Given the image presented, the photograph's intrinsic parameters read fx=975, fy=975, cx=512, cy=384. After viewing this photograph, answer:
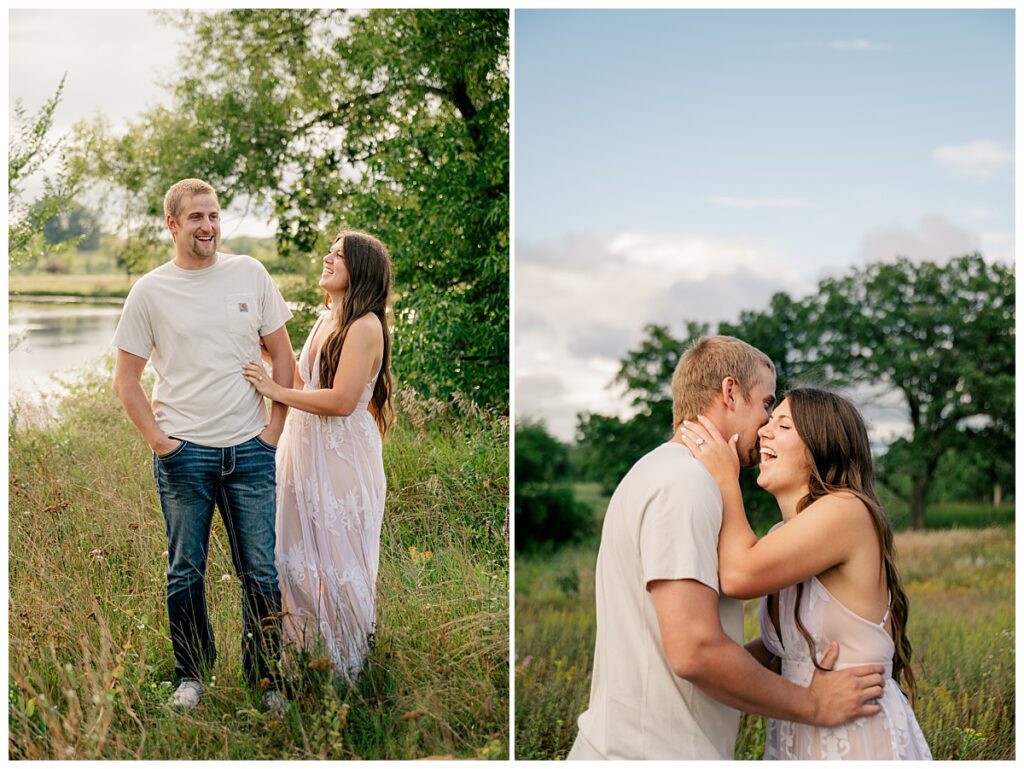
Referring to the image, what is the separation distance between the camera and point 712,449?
2.16m

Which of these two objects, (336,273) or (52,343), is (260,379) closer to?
(336,273)

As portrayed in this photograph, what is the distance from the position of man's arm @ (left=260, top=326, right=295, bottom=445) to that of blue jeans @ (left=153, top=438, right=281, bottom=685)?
7cm

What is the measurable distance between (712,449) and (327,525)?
4.56ft

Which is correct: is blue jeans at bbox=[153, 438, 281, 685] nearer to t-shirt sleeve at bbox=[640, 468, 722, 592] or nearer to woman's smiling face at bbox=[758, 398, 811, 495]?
t-shirt sleeve at bbox=[640, 468, 722, 592]

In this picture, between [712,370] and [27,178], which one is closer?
[712,370]

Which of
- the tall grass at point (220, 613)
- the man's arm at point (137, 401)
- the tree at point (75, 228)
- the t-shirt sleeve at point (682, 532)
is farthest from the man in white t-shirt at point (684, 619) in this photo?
the tree at point (75, 228)

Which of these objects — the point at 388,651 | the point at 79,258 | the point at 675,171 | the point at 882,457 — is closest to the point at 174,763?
the point at 388,651

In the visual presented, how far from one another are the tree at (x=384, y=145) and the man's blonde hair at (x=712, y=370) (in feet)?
4.43

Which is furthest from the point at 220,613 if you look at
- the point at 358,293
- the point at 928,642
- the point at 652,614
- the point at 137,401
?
the point at 928,642

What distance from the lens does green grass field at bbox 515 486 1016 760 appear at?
354cm

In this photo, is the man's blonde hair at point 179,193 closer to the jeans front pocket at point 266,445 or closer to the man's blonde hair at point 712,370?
the jeans front pocket at point 266,445

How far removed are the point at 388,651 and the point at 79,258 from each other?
197cm

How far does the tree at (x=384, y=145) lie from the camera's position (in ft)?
11.6

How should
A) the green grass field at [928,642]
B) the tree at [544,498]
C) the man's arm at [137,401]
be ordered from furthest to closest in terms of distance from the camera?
the tree at [544,498], the green grass field at [928,642], the man's arm at [137,401]
